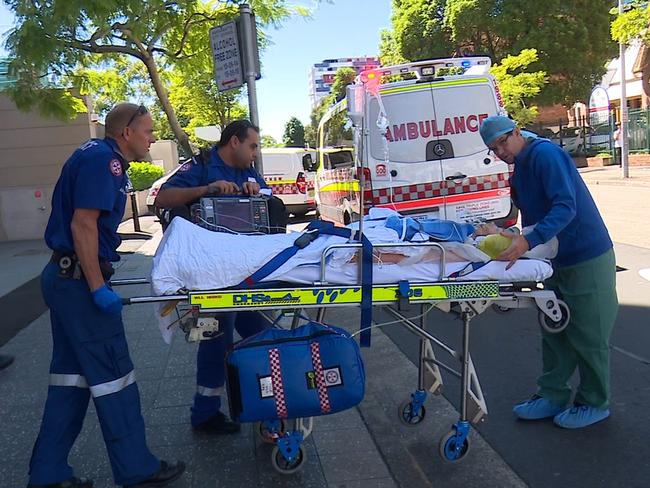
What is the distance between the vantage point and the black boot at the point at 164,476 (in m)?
3.11

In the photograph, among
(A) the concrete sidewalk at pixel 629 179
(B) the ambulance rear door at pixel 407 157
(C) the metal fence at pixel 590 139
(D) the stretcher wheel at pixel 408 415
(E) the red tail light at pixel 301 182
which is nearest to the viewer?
(D) the stretcher wheel at pixel 408 415

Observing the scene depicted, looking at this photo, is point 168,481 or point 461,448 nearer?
point 168,481

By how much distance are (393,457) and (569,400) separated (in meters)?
1.24

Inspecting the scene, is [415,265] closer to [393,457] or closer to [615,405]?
[393,457]

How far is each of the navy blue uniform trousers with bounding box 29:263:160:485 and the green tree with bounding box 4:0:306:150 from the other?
4.89m

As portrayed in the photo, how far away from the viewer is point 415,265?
3045mm

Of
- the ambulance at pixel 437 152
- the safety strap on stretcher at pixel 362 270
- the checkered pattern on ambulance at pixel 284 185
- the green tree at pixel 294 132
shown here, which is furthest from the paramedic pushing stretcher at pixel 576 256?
the green tree at pixel 294 132

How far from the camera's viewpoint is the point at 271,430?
342 centimetres

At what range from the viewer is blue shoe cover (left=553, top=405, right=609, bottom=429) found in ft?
12.3

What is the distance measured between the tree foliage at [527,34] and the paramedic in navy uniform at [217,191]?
2903cm

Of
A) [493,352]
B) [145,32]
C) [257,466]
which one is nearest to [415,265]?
[257,466]

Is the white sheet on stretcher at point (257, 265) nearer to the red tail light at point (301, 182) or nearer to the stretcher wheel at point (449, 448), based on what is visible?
the stretcher wheel at point (449, 448)

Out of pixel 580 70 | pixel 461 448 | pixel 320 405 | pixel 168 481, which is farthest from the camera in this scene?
pixel 580 70

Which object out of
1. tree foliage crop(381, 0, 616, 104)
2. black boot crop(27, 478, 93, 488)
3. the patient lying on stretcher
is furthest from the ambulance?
tree foliage crop(381, 0, 616, 104)
